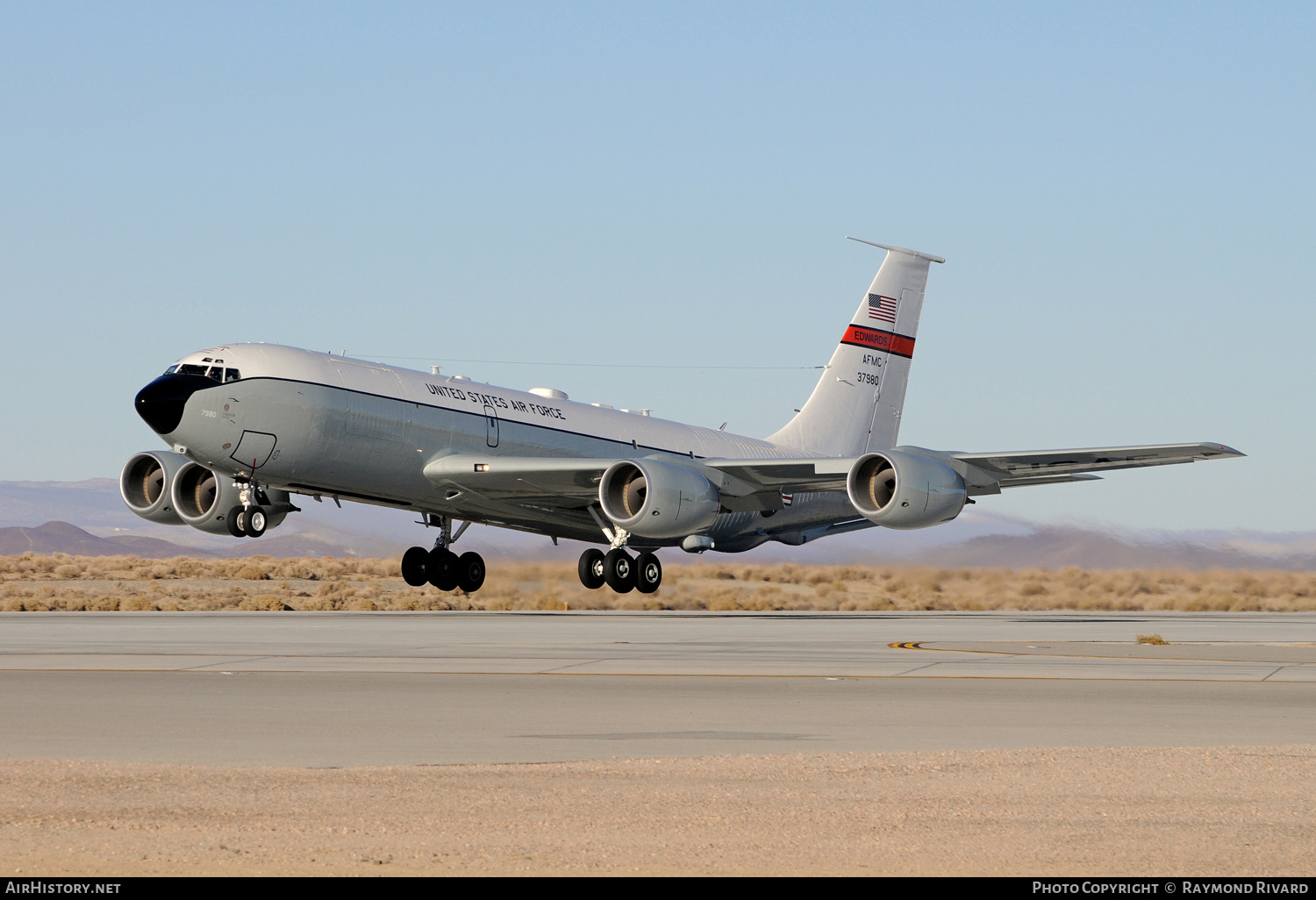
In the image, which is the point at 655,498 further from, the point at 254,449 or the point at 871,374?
the point at 871,374

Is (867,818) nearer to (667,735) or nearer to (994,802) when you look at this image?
(994,802)

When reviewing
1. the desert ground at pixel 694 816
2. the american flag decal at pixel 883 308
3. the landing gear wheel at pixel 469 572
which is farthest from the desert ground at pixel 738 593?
the desert ground at pixel 694 816

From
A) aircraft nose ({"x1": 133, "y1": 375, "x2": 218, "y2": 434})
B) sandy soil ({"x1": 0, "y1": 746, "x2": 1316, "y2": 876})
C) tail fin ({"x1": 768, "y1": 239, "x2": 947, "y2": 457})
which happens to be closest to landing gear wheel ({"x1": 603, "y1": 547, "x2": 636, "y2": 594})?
tail fin ({"x1": 768, "y1": 239, "x2": 947, "y2": 457})

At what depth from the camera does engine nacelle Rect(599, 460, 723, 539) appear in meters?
36.4

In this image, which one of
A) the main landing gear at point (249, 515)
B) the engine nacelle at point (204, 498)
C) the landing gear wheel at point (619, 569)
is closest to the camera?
the main landing gear at point (249, 515)

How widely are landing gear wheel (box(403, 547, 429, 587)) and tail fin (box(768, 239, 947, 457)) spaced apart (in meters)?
13.2

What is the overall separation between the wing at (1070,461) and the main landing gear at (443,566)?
531 inches

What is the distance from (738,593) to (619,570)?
45.7 ft

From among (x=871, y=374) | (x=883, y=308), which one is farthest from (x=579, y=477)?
(x=883, y=308)

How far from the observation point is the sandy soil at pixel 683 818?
745 centimetres

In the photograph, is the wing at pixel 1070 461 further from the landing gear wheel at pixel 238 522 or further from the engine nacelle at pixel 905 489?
the landing gear wheel at pixel 238 522
